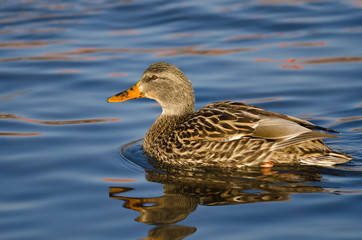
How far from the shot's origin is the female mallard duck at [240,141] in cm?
707

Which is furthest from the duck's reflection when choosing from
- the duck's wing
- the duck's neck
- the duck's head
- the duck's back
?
the duck's head

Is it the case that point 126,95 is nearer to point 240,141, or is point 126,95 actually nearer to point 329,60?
point 240,141

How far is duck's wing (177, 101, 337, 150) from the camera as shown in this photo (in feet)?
23.0

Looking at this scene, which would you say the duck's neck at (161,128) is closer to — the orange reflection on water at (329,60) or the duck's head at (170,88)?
the duck's head at (170,88)

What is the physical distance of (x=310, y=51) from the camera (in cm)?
1184

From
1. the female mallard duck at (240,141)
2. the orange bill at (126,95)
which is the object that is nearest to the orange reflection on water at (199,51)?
the orange bill at (126,95)

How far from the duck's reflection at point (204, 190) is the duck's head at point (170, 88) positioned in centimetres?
101

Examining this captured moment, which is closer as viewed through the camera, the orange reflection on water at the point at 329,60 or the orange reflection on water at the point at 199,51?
the orange reflection on water at the point at 329,60

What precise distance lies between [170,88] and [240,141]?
135 centimetres

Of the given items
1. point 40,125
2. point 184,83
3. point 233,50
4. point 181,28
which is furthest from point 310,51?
point 40,125

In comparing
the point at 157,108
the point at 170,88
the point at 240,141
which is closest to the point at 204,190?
the point at 240,141

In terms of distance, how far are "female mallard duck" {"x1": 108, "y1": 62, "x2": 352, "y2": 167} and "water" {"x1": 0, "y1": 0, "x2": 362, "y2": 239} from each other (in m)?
0.19

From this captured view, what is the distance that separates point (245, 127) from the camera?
7215mm

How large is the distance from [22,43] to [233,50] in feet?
14.3
